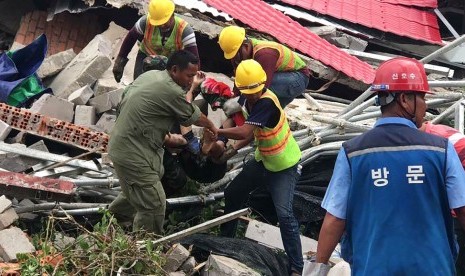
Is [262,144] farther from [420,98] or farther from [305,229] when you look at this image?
[420,98]

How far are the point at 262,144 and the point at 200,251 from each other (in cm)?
94

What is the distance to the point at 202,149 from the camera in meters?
6.34

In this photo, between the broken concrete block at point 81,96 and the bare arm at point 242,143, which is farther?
the broken concrete block at point 81,96

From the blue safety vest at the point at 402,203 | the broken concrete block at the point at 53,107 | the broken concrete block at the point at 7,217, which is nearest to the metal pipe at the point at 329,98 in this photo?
the broken concrete block at the point at 53,107

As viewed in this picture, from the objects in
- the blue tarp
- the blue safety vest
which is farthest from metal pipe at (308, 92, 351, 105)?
the blue safety vest

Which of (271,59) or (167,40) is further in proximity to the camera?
(167,40)

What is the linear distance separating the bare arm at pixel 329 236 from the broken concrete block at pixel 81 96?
4.51 meters

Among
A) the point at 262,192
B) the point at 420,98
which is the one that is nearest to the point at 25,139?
the point at 262,192

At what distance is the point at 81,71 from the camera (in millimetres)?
7957

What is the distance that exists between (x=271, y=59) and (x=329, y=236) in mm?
3218

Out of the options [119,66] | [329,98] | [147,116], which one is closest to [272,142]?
[147,116]

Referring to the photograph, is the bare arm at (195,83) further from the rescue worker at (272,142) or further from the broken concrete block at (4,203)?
the broken concrete block at (4,203)

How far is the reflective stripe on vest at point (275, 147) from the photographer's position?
19.4ft

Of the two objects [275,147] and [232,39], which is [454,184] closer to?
[275,147]
